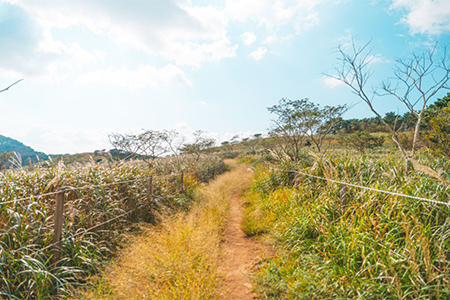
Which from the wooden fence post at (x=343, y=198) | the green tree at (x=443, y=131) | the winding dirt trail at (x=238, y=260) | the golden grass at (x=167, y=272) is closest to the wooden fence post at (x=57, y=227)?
the golden grass at (x=167, y=272)

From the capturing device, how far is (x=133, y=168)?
624cm

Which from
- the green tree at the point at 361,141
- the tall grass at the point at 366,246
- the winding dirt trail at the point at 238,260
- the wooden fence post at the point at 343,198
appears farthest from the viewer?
the green tree at the point at 361,141

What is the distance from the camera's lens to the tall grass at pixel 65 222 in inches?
104

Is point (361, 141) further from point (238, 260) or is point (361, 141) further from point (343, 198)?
point (238, 260)

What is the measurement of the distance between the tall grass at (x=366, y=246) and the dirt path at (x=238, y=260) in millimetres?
265

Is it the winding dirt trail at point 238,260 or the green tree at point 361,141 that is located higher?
the green tree at point 361,141

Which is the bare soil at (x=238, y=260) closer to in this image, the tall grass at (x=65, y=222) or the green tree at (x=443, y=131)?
the tall grass at (x=65, y=222)

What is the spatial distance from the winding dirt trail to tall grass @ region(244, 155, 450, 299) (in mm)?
264

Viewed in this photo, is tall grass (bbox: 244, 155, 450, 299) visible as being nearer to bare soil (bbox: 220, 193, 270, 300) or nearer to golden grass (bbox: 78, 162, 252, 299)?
bare soil (bbox: 220, 193, 270, 300)

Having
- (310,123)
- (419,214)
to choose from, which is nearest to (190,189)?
(419,214)

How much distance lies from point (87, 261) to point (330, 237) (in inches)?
134

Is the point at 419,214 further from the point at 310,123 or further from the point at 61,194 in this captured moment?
the point at 310,123

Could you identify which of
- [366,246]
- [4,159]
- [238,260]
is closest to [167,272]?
[238,260]

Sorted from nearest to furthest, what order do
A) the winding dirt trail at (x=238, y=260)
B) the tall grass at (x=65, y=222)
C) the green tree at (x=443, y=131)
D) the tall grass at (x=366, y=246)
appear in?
the tall grass at (x=366, y=246), the tall grass at (x=65, y=222), the winding dirt trail at (x=238, y=260), the green tree at (x=443, y=131)
